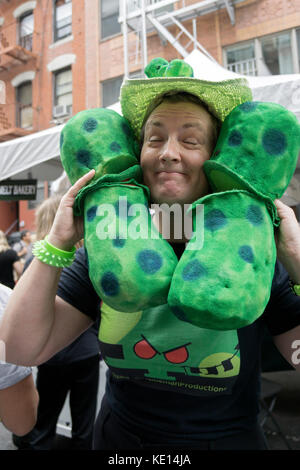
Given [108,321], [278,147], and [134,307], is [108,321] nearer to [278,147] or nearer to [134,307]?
Result: [134,307]

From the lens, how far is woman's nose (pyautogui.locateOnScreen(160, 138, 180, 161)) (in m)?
0.80

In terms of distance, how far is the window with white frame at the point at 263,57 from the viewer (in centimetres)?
503

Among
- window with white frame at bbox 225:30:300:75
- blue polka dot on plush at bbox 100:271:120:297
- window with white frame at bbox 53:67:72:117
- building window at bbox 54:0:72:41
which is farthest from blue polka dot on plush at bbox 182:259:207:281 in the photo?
window with white frame at bbox 225:30:300:75

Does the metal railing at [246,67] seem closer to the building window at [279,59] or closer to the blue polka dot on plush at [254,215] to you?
the building window at [279,59]

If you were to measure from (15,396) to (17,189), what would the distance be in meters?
3.66

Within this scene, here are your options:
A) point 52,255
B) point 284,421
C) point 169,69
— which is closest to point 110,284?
point 52,255

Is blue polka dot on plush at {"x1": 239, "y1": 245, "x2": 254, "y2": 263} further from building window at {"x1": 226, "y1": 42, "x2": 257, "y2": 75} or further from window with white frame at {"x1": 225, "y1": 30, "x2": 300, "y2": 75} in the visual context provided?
building window at {"x1": 226, "y1": 42, "x2": 257, "y2": 75}

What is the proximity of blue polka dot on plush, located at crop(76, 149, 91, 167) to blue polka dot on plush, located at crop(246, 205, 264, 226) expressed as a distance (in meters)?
0.39

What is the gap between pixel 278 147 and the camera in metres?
0.79

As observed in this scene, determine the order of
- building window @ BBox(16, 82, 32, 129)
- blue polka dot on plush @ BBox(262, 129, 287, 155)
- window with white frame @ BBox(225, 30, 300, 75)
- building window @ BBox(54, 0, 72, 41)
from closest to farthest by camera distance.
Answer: blue polka dot on plush @ BBox(262, 129, 287, 155), building window @ BBox(54, 0, 72, 41), building window @ BBox(16, 82, 32, 129), window with white frame @ BBox(225, 30, 300, 75)

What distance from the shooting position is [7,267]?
11.7ft

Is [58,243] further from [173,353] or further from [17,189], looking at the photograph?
[17,189]

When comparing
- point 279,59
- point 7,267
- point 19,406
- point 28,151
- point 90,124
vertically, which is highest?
point 279,59

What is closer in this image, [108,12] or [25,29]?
[108,12]
